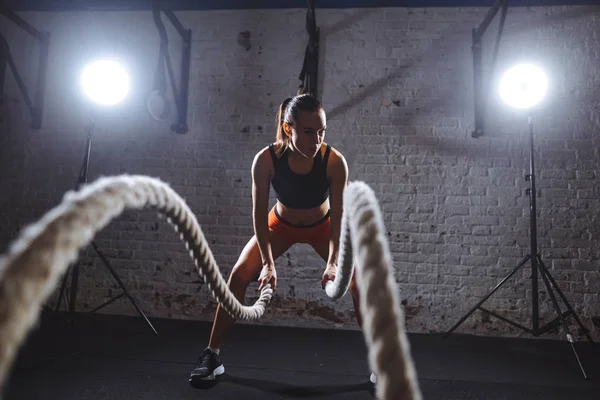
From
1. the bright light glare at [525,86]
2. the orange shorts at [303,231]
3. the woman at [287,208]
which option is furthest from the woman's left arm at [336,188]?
the bright light glare at [525,86]

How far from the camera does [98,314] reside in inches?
125

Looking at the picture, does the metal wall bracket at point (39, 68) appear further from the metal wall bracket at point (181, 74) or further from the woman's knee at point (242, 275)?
the woman's knee at point (242, 275)

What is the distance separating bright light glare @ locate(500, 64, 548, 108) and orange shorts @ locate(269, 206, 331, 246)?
1895 millimetres

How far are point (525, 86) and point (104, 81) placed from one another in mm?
3221

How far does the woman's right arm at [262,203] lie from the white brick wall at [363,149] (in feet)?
4.81

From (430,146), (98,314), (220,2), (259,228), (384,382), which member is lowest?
(98,314)

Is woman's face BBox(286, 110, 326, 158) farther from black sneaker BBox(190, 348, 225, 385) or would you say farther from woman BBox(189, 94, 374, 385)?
black sneaker BBox(190, 348, 225, 385)

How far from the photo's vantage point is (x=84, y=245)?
1.12ft

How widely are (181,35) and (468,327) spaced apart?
141 inches

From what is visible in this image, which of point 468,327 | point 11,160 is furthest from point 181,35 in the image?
point 468,327

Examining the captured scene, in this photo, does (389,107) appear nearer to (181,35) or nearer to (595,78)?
(595,78)

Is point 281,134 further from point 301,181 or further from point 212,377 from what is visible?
point 212,377

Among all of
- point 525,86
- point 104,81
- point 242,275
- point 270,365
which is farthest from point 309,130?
point 104,81

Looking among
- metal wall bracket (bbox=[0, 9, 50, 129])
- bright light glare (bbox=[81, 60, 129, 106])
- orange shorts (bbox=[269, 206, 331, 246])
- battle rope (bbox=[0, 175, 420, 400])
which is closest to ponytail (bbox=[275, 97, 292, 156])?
orange shorts (bbox=[269, 206, 331, 246])
